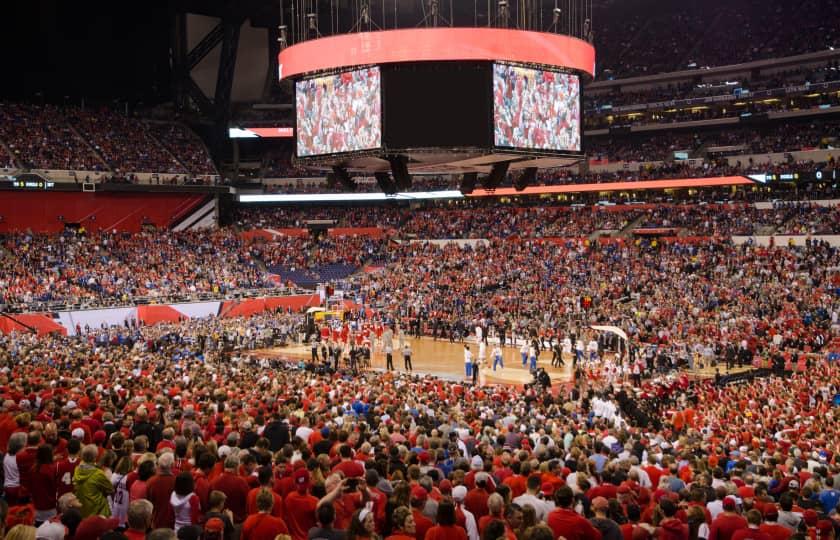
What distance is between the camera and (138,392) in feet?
51.7

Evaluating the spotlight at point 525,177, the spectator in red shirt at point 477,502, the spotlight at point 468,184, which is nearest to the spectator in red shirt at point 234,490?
the spectator in red shirt at point 477,502

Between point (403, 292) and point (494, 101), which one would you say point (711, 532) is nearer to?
point (494, 101)

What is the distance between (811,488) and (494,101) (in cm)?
1388

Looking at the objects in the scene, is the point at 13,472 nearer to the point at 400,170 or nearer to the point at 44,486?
the point at 44,486

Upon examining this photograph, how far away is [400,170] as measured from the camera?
931 inches

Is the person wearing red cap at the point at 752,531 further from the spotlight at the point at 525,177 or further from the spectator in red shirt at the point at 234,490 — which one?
the spotlight at the point at 525,177

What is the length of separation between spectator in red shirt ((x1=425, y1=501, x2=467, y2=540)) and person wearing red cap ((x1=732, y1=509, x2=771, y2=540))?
2.75 m

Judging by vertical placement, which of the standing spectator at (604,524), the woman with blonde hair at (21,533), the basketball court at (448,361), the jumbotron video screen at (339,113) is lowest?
the basketball court at (448,361)

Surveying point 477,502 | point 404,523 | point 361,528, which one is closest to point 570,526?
point 477,502

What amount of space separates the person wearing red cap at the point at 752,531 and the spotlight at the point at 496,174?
18145mm

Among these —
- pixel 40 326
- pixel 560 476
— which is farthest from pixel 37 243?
pixel 560 476

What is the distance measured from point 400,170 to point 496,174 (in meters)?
3.60

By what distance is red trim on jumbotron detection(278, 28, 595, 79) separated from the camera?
819 inches

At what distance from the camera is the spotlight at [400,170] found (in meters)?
23.1
